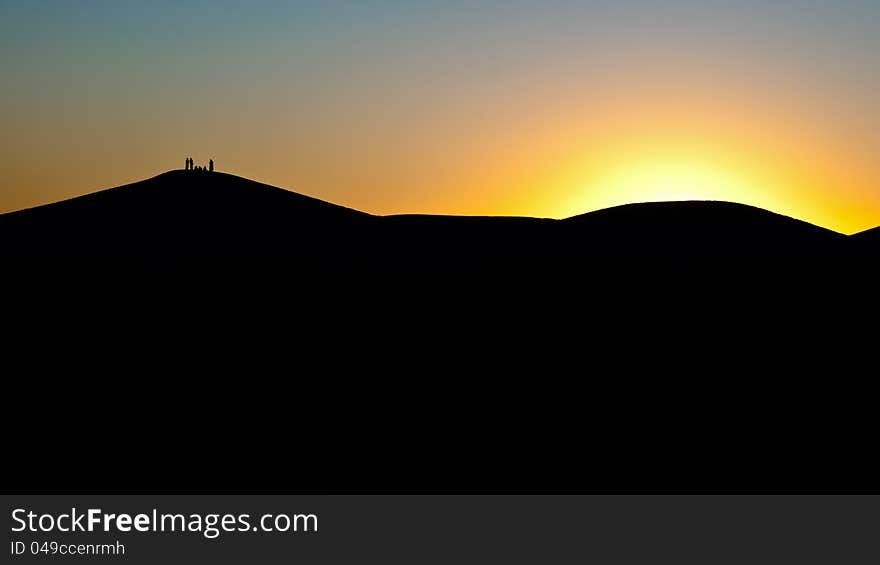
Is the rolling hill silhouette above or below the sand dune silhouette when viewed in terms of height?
below

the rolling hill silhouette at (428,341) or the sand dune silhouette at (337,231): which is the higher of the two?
the sand dune silhouette at (337,231)

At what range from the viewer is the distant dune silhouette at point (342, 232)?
42.5 meters

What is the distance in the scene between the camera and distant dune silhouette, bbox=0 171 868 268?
42.5 meters

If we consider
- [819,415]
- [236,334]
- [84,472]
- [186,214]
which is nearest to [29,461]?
[84,472]

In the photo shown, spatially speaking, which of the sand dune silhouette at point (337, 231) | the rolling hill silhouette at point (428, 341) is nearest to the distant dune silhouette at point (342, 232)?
the sand dune silhouette at point (337, 231)

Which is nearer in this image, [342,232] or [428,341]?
[428,341]

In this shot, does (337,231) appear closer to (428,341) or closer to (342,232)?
(342,232)

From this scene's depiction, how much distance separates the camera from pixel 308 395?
2670cm

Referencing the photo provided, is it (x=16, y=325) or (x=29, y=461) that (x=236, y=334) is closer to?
(x=16, y=325)

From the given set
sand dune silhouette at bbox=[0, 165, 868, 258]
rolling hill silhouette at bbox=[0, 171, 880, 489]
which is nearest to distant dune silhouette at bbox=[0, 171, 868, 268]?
sand dune silhouette at bbox=[0, 165, 868, 258]

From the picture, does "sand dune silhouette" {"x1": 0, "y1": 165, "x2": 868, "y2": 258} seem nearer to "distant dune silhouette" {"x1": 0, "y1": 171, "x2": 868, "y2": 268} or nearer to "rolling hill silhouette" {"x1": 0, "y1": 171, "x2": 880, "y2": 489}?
"distant dune silhouette" {"x1": 0, "y1": 171, "x2": 868, "y2": 268}

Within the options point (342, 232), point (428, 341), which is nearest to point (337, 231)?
point (342, 232)

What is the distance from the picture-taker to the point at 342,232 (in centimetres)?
4675

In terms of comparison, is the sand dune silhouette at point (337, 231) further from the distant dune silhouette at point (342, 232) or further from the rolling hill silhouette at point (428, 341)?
the rolling hill silhouette at point (428, 341)
